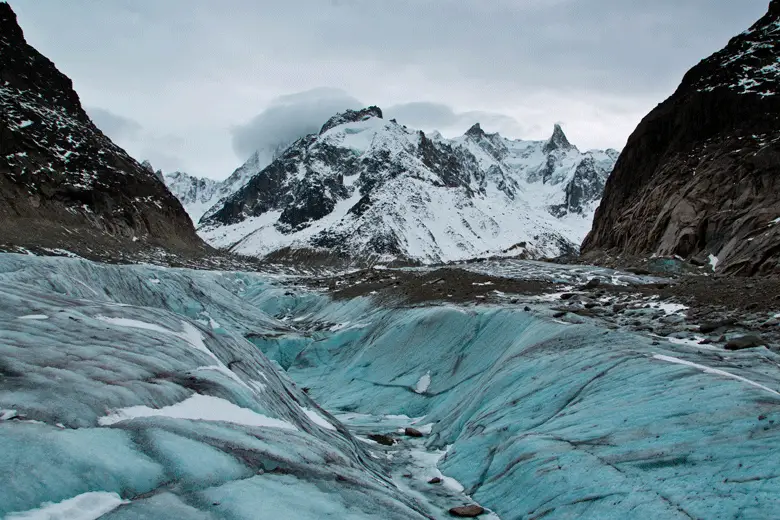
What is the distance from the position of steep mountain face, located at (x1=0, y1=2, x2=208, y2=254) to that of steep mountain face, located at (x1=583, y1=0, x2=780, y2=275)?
72.4 m

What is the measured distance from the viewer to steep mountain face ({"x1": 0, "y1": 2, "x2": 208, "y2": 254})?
8506 centimetres

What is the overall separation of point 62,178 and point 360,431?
10584cm

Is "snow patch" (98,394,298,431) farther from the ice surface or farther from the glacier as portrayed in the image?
the ice surface

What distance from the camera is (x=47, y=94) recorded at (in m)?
115

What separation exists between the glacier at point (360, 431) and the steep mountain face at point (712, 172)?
21.8 metres

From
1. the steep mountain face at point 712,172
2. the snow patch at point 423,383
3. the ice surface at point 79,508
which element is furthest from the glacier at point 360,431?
the steep mountain face at point 712,172

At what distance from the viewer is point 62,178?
3893 inches

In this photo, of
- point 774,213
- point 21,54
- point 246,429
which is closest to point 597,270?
point 774,213

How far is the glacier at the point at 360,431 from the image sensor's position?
5.33 metres

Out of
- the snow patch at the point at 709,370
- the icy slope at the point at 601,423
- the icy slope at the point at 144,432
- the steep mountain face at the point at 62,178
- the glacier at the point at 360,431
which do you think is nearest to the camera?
the icy slope at the point at 144,432

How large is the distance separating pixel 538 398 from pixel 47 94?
136367 mm

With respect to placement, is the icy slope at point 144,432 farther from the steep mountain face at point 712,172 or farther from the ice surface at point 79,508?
the steep mountain face at point 712,172

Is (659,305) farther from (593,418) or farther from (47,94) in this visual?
(47,94)

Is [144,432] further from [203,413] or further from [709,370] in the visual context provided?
[709,370]
